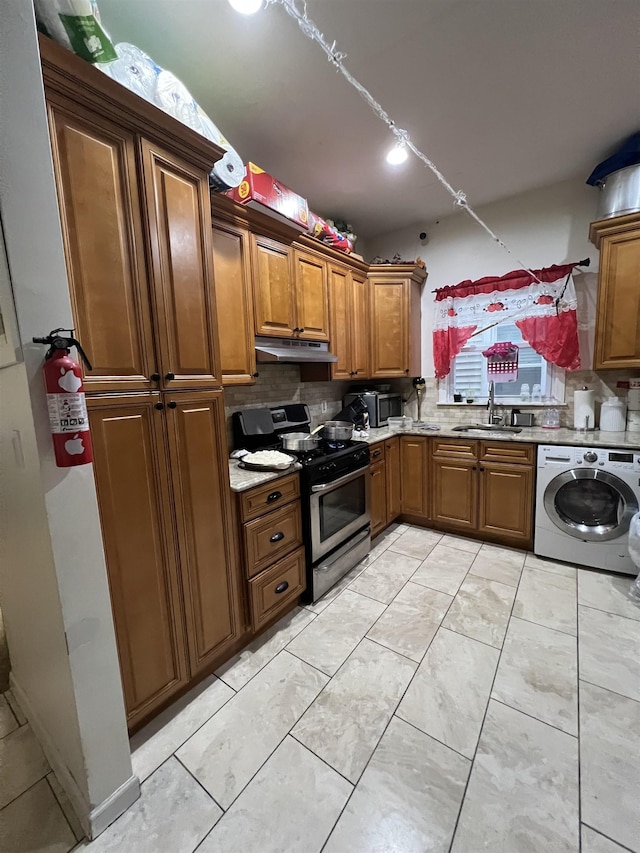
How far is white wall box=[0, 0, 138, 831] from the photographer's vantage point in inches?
33.6

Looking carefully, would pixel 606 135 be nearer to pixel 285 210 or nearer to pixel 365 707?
pixel 285 210

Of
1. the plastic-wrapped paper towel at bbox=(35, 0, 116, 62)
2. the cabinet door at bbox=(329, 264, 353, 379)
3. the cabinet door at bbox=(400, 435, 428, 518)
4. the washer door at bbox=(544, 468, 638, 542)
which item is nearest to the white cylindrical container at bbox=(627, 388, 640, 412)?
the washer door at bbox=(544, 468, 638, 542)

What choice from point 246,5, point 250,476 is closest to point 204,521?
point 250,476

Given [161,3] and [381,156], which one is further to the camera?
[381,156]

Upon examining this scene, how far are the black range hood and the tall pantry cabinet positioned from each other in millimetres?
690

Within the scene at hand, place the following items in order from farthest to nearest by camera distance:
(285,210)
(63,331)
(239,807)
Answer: (285,210) → (239,807) → (63,331)

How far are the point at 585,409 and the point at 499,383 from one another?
71cm

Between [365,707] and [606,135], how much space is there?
141 inches

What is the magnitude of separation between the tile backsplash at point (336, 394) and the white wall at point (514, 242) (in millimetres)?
193

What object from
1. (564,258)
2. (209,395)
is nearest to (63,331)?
(209,395)

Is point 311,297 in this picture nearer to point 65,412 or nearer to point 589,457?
point 65,412

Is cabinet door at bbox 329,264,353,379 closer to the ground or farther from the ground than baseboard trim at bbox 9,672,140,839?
farther from the ground

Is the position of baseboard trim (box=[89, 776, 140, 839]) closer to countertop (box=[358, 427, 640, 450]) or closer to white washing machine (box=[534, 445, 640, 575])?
countertop (box=[358, 427, 640, 450])

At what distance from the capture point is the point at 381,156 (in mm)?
2316
